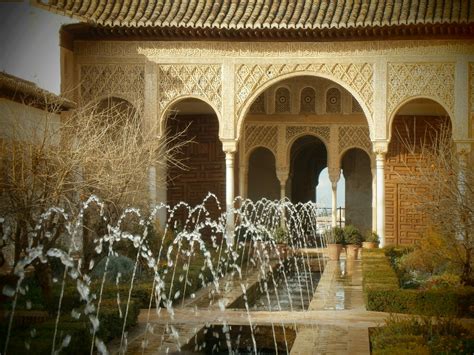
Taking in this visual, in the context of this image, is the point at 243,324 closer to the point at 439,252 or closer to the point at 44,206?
the point at 44,206

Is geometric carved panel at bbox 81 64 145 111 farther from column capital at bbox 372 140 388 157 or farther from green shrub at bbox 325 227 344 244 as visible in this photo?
green shrub at bbox 325 227 344 244

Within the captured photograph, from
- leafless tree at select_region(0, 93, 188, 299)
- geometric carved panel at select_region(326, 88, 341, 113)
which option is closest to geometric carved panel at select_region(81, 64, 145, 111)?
leafless tree at select_region(0, 93, 188, 299)

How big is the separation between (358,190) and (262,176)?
2.94m

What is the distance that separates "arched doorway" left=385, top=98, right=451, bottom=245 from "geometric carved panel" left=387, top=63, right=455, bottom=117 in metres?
2.37

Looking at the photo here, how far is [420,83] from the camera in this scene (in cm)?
1884

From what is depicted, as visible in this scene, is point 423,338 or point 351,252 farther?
point 351,252

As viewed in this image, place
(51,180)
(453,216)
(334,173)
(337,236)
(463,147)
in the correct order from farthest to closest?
(334,173)
(337,236)
(463,147)
(453,216)
(51,180)

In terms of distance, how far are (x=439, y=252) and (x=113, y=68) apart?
896 cm

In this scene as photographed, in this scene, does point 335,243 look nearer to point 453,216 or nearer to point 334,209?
point 334,209

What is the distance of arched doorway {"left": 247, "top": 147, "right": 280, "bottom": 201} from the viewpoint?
26266 mm

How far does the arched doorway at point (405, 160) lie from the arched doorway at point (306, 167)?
Answer: 5.98m

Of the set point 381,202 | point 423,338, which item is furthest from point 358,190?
point 423,338

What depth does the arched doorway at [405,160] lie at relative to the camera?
2141cm


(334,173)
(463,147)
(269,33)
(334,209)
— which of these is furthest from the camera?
(334,209)
